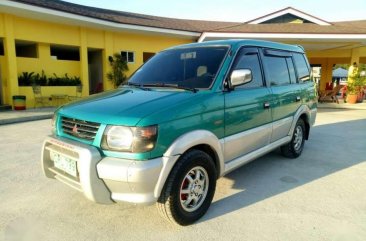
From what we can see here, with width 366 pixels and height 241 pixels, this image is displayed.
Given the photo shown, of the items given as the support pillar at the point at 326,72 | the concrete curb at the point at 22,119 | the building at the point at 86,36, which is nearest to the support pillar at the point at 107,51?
the building at the point at 86,36

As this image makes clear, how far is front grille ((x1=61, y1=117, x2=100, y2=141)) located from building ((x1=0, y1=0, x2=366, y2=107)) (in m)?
10.3

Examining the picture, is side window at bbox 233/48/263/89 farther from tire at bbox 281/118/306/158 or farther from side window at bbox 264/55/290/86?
tire at bbox 281/118/306/158

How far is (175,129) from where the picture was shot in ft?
8.80

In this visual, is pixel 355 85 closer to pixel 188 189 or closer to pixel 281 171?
pixel 281 171

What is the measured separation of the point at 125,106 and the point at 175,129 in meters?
0.55

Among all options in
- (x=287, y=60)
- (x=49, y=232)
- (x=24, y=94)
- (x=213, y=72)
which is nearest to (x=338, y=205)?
(x=213, y=72)

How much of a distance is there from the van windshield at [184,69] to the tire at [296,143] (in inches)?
99.1

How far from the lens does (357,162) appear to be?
515cm

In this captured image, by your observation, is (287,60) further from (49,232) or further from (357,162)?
(49,232)

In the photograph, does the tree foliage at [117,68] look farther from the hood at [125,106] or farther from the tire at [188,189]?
the tire at [188,189]

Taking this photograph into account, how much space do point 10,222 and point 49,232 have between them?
1.81ft

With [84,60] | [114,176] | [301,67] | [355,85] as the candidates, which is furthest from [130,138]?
[355,85]

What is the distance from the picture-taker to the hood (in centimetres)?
256

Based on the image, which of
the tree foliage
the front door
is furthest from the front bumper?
the tree foliage
